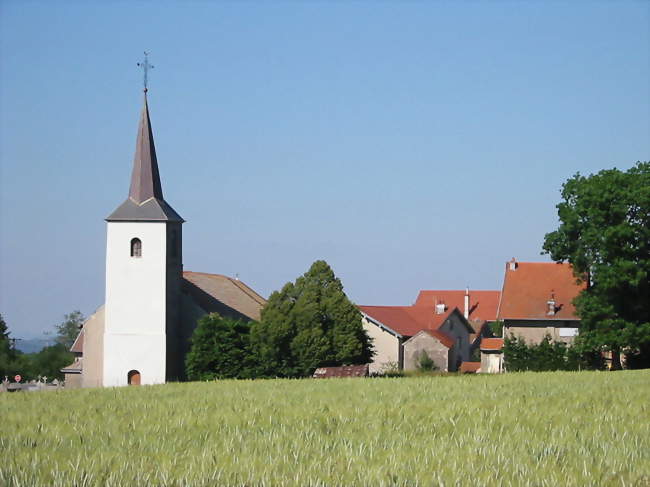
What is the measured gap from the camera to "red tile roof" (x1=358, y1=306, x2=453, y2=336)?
253 feet

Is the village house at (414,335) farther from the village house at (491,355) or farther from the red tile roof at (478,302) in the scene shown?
the red tile roof at (478,302)

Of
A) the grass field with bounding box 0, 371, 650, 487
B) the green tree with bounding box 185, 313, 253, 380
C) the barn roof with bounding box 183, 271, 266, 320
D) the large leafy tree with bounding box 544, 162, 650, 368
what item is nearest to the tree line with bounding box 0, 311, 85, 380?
the barn roof with bounding box 183, 271, 266, 320

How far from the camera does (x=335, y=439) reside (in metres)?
14.9

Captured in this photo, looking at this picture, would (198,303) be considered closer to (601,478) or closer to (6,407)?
(6,407)

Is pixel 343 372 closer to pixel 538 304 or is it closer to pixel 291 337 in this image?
pixel 291 337

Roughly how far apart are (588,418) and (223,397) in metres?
9.43

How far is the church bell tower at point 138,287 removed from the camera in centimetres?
6034

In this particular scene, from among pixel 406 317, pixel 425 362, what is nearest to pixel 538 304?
pixel 425 362

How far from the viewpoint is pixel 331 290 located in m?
55.5

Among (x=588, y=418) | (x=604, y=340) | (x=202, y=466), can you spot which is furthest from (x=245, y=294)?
(x=202, y=466)

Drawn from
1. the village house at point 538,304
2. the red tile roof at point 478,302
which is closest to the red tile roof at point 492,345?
the village house at point 538,304

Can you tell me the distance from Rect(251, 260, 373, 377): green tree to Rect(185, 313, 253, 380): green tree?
922mm

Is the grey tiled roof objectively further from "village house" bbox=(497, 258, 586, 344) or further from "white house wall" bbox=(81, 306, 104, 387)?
"village house" bbox=(497, 258, 586, 344)

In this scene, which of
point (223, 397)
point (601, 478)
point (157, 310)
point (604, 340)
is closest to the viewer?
point (601, 478)
